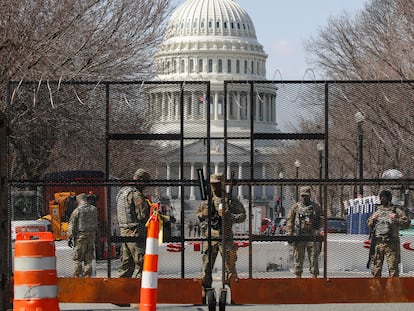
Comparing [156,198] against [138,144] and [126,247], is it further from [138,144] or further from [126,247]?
[126,247]

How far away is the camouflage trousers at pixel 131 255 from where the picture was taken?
16.7m

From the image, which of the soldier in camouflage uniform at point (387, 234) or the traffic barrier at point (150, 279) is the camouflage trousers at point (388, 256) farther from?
the traffic barrier at point (150, 279)

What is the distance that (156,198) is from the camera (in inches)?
748

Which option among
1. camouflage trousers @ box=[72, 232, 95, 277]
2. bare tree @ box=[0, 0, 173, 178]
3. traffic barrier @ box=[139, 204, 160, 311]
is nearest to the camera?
traffic barrier @ box=[139, 204, 160, 311]

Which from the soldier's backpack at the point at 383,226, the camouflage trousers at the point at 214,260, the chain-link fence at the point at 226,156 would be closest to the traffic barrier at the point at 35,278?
the chain-link fence at the point at 226,156

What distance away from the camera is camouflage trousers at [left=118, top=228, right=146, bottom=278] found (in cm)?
1667

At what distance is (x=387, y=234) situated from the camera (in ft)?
59.5

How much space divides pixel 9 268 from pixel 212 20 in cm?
13042

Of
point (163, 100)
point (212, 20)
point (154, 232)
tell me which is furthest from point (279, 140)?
point (212, 20)

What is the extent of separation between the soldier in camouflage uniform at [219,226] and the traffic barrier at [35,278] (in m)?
3.74

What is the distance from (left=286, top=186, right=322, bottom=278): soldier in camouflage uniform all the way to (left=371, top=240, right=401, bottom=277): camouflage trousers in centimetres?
85

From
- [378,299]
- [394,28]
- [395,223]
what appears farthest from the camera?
[394,28]

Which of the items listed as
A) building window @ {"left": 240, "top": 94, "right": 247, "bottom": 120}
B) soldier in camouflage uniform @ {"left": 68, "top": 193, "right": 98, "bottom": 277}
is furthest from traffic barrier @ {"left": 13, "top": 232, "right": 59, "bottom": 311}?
building window @ {"left": 240, "top": 94, "right": 247, "bottom": 120}

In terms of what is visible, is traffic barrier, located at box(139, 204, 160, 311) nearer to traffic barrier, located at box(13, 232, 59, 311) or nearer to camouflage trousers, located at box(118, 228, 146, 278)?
traffic barrier, located at box(13, 232, 59, 311)
